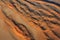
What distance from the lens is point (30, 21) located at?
6.71 ft

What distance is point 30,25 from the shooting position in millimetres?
1950

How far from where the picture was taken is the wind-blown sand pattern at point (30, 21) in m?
1.78

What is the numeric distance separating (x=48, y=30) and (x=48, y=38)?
0.14 meters

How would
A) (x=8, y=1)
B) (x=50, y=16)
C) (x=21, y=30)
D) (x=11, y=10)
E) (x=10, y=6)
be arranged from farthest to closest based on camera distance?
(x=8, y=1), (x=10, y=6), (x=11, y=10), (x=50, y=16), (x=21, y=30)

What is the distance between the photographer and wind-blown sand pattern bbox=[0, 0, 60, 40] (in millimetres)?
1782

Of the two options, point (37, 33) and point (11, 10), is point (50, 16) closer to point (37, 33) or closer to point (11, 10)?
point (37, 33)

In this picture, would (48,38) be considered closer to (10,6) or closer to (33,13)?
(33,13)

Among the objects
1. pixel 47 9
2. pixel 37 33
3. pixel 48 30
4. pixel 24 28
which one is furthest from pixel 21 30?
pixel 47 9

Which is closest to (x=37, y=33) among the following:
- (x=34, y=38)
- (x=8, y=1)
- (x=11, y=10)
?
(x=34, y=38)

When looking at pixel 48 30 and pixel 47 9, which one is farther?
pixel 47 9

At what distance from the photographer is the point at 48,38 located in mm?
1708

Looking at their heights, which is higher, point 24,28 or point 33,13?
point 33,13

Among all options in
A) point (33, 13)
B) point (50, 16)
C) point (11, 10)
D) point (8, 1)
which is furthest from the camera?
point (8, 1)

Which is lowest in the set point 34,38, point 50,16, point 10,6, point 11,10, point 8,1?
point 34,38
